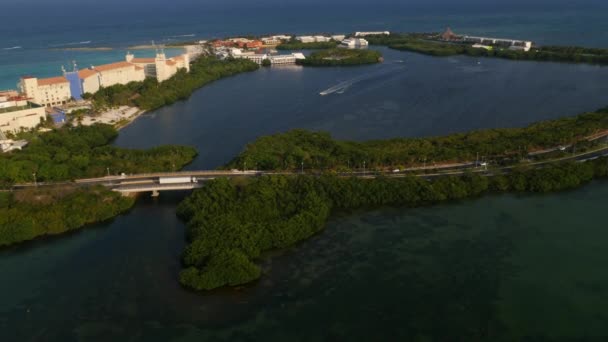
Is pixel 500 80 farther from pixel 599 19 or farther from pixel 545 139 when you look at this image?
A: pixel 599 19

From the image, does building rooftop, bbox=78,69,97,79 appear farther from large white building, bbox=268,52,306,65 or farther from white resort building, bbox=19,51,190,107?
large white building, bbox=268,52,306,65

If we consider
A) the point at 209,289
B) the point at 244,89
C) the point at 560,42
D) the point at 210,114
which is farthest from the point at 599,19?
the point at 209,289

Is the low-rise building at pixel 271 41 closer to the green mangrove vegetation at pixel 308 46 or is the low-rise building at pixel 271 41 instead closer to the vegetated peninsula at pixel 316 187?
the green mangrove vegetation at pixel 308 46

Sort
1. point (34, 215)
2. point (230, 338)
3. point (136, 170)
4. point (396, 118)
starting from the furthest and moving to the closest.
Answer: point (396, 118), point (136, 170), point (34, 215), point (230, 338)

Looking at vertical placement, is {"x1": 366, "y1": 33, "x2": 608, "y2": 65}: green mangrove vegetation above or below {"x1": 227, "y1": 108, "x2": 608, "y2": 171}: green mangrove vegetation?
above

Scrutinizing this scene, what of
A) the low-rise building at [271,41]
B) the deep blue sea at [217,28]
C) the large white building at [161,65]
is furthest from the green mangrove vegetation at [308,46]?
the large white building at [161,65]

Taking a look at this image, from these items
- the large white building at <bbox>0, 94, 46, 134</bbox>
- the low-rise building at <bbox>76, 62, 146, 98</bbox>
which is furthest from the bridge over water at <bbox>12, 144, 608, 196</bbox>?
the low-rise building at <bbox>76, 62, 146, 98</bbox>
